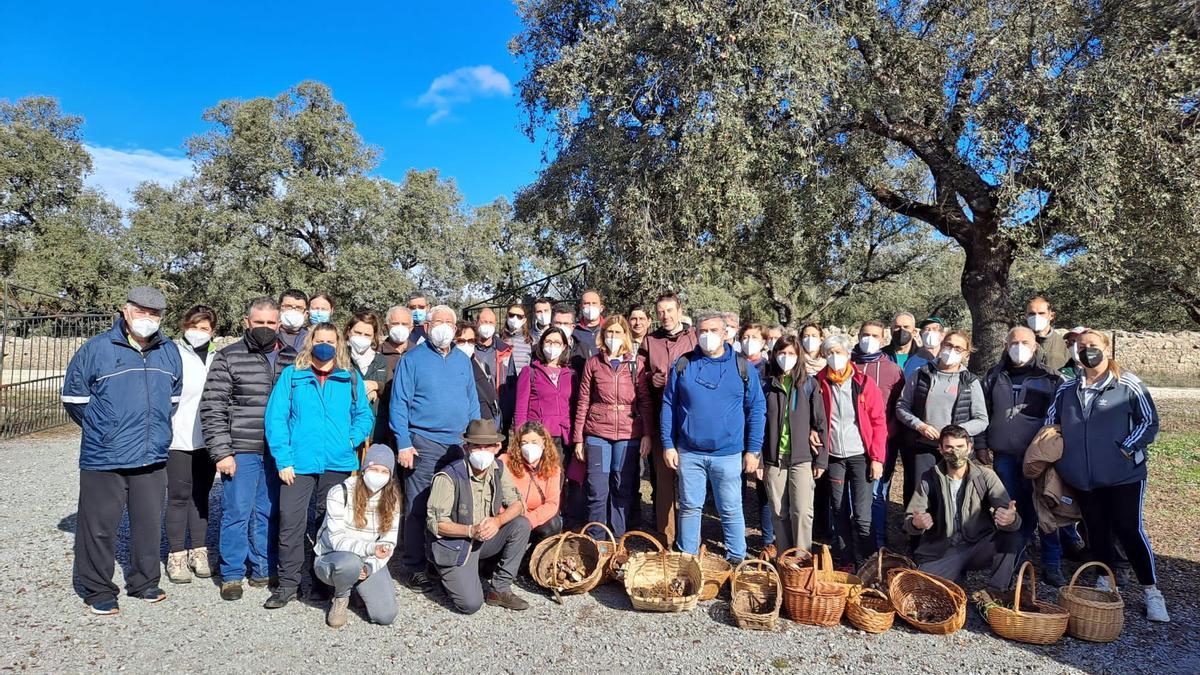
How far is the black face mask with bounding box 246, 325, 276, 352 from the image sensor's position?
4.51 metres

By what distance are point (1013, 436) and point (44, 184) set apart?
118 feet

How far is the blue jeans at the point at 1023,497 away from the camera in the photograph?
15.8 feet

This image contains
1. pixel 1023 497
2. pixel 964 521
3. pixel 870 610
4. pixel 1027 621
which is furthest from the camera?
pixel 1023 497

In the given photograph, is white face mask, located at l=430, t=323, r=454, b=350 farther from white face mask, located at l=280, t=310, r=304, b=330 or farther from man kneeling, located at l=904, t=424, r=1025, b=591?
man kneeling, located at l=904, t=424, r=1025, b=591

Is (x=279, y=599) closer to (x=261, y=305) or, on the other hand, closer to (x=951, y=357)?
(x=261, y=305)

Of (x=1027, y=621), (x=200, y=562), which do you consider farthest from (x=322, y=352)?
(x=1027, y=621)

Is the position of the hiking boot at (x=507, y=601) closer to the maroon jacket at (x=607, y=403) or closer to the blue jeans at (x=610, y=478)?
the blue jeans at (x=610, y=478)

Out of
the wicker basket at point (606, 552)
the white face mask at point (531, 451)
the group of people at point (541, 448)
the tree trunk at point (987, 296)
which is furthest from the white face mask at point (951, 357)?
the tree trunk at point (987, 296)

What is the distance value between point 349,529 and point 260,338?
1.41 metres

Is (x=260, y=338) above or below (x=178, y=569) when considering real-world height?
above

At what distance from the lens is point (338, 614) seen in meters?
4.06

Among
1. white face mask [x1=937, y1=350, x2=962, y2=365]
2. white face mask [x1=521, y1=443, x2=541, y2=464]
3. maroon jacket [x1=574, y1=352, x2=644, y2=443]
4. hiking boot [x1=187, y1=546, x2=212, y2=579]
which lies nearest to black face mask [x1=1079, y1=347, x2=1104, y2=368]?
white face mask [x1=937, y1=350, x2=962, y2=365]

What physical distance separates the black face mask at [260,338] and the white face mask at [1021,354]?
17.3 ft

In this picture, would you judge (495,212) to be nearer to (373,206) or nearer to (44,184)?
(373,206)
